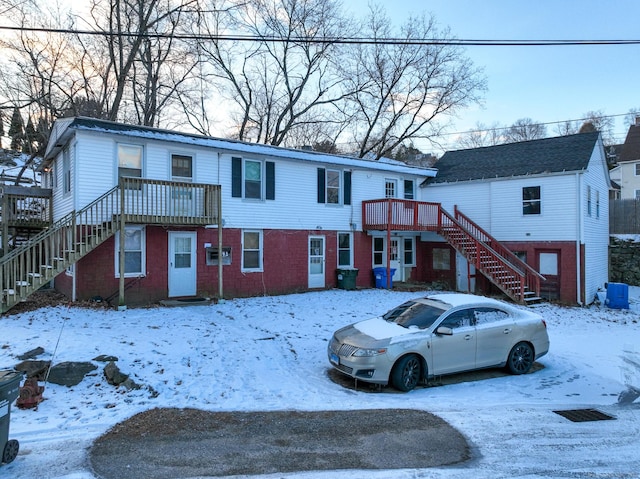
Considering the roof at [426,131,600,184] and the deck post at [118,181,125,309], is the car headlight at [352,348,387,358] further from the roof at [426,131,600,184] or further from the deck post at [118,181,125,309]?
the roof at [426,131,600,184]

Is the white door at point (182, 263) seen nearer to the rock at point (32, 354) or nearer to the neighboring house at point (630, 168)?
the rock at point (32, 354)

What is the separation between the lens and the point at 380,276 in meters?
19.5

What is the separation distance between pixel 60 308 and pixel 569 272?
1781 centimetres

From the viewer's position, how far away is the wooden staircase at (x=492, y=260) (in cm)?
1716

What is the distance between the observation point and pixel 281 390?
7309 millimetres

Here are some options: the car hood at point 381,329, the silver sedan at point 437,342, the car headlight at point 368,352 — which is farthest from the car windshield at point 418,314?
the car headlight at point 368,352

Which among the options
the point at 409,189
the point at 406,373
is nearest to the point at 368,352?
the point at 406,373

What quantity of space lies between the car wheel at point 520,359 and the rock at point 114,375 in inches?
268

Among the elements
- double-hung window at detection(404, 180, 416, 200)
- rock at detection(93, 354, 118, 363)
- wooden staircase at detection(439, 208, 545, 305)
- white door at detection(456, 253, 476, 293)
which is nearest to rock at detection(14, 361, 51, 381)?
rock at detection(93, 354, 118, 363)

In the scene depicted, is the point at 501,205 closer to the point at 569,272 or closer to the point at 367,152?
the point at 569,272

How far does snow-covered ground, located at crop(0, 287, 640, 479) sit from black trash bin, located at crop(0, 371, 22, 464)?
0.11 m

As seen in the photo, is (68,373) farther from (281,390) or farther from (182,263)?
(182,263)

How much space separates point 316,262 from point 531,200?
31.3 feet

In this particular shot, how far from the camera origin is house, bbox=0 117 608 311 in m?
13.1
